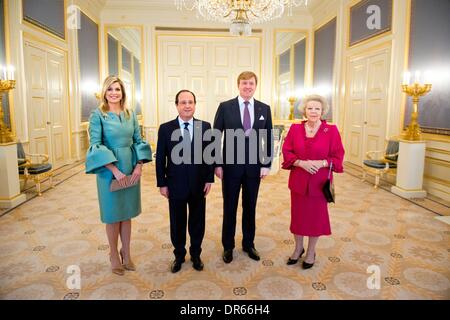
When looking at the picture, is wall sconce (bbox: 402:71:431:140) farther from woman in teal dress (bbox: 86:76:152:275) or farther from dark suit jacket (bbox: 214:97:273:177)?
woman in teal dress (bbox: 86:76:152:275)

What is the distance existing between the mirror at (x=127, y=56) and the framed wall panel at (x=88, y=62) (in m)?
0.45

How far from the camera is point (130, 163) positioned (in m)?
2.59

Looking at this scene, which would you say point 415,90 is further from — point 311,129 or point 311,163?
point 311,163

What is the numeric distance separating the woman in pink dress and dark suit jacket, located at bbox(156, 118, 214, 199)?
0.73 meters


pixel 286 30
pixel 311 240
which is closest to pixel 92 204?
pixel 311 240

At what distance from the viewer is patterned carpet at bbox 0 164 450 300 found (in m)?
2.46

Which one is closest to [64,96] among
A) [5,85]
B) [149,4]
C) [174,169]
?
[5,85]

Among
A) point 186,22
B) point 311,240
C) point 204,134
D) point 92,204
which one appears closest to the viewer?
point 204,134

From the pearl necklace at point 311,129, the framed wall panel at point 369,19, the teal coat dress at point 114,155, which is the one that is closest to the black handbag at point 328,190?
the pearl necklace at point 311,129

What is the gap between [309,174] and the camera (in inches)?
105

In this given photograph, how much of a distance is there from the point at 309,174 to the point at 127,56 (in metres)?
8.97

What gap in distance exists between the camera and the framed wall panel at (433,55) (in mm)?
4867
